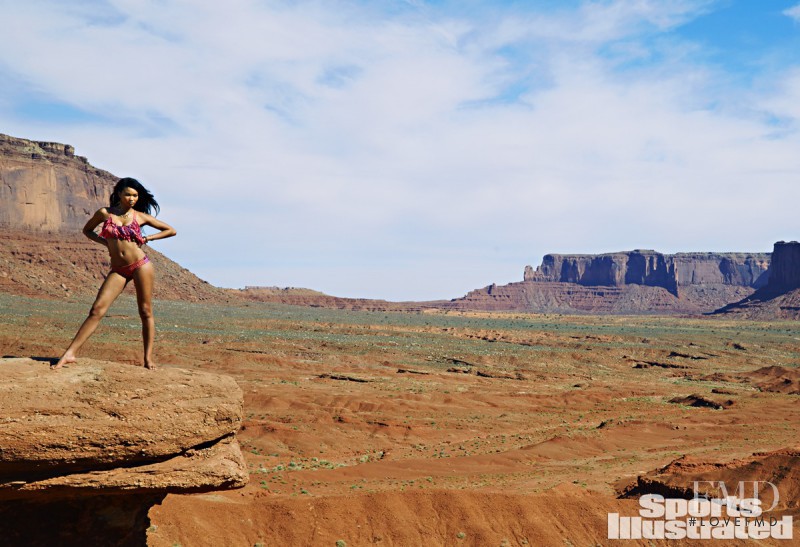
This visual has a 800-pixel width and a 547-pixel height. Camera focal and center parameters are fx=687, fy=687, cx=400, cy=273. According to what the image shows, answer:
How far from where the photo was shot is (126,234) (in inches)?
296

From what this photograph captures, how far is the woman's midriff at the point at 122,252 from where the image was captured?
24.6 feet

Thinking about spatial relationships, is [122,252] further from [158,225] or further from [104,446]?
[104,446]

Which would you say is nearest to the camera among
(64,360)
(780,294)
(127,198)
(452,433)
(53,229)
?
(64,360)

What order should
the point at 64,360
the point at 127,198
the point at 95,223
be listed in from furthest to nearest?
the point at 127,198, the point at 95,223, the point at 64,360

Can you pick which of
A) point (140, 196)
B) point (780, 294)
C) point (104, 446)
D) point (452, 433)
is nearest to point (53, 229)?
point (452, 433)

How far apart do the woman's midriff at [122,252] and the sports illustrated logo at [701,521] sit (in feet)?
28.2

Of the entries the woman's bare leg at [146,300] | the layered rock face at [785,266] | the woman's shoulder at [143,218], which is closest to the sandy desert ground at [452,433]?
the woman's bare leg at [146,300]

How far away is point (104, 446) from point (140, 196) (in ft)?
9.47

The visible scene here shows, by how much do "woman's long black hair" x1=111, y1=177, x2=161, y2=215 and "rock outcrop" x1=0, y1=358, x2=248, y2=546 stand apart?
181 cm

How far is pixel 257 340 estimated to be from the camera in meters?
55.8

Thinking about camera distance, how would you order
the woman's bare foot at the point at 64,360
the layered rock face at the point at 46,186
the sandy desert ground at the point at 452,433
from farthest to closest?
1. the layered rock face at the point at 46,186
2. the sandy desert ground at the point at 452,433
3. the woman's bare foot at the point at 64,360

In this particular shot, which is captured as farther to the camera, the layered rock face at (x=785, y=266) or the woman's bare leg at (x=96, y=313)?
the layered rock face at (x=785, y=266)

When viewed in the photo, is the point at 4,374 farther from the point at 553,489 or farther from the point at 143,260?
the point at 553,489

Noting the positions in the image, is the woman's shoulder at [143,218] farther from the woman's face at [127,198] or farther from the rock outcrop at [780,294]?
the rock outcrop at [780,294]
